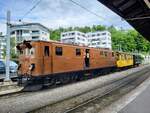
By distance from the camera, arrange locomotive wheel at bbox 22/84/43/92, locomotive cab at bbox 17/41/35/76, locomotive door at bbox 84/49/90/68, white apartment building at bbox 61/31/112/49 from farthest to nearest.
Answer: white apartment building at bbox 61/31/112/49, locomotive door at bbox 84/49/90/68, locomotive cab at bbox 17/41/35/76, locomotive wheel at bbox 22/84/43/92

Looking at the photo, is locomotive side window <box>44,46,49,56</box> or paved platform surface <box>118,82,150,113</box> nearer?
paved platform surface <box>118,82,150,113</box>

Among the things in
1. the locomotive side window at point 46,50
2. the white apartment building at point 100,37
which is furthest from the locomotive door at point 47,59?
the white apartment building at point 100,37

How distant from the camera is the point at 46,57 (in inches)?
855

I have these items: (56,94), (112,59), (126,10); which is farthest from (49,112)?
(112,59)

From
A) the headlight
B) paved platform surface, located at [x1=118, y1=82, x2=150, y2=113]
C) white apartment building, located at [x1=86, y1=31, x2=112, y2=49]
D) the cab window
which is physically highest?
white apartment building, located at [x1=86, y1=31, x2=112, y2=49]

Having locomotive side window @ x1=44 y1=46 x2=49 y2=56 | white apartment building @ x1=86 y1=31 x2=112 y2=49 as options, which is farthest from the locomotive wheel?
white apartment building @ x1=86 y1=31 x2=112 y2=49

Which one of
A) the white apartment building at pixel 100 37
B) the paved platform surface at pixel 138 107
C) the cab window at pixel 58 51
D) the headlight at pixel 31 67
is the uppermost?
the white apartment building at pixel 100 37

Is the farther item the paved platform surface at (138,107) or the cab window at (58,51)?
the cab window at (58,51)

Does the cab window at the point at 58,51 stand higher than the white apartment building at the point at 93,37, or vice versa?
the white apartment building at the point at 93,37

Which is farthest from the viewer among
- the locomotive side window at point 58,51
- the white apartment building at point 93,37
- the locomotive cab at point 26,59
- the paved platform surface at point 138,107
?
the white apartment building at point 93,37

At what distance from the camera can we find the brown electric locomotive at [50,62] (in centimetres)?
2103

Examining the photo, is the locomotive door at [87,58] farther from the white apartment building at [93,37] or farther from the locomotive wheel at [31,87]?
the white apartment building at [93,37]

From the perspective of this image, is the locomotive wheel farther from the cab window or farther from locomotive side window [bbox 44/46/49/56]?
the cab window

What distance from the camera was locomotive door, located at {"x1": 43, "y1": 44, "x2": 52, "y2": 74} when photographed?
848 inches
